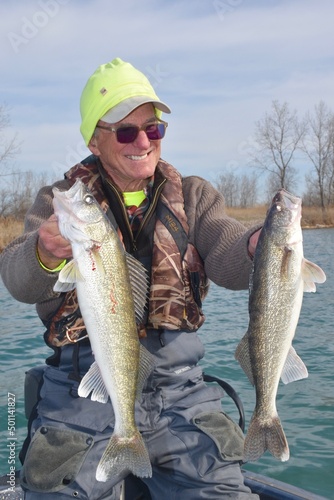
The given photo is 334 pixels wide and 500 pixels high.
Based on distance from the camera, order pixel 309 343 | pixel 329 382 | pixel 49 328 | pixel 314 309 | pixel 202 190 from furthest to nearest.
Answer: pixel 314 309 < pixel 309 343 < pixel 329 382 < pixel 202 190 < pixel 49 328

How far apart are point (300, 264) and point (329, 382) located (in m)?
7.00

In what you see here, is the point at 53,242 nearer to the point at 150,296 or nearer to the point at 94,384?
the point at 94,384

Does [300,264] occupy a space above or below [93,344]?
above

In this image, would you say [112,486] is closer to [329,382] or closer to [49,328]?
[49,328]

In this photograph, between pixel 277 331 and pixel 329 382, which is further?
pixel 329 382

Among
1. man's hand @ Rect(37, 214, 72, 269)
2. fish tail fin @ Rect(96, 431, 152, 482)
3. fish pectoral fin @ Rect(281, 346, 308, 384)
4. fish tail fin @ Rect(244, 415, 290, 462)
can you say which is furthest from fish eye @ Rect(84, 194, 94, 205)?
fish tail fin @ Rect(244, 415, 290, 462)

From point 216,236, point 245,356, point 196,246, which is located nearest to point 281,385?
point 196,246

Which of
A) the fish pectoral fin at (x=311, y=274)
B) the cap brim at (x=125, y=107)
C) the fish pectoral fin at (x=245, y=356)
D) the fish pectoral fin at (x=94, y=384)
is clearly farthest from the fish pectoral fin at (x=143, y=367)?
the cap brim at (x=125, y=107)

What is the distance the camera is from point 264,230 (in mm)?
3258

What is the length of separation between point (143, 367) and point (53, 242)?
822 mm

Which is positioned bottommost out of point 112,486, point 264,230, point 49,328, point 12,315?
point 12,315

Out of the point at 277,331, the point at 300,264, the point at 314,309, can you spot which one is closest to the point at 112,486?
the point at 277,331

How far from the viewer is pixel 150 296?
156 inches

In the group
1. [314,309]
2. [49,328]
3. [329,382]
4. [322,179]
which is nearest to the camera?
[49,328]
